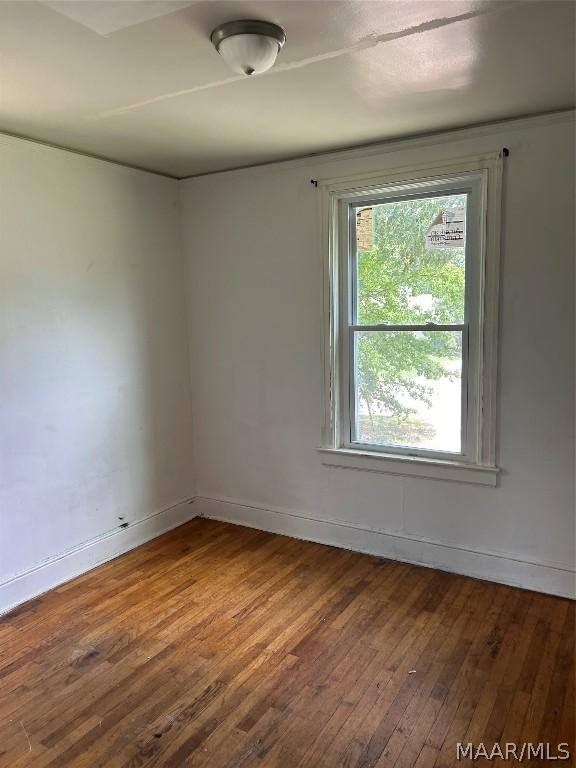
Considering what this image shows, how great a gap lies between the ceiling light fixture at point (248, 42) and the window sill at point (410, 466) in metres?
2.19

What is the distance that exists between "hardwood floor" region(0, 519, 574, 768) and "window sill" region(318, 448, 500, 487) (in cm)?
56

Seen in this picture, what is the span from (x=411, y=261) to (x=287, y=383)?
3.58 feet

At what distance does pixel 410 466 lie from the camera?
3.24m

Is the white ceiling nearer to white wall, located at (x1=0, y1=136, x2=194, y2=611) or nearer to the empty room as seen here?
the empty room

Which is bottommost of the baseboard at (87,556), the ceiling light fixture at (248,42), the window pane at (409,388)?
the baseboard at (87,556)

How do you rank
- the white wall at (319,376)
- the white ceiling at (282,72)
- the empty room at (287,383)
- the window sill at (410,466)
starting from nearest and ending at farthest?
the white ceiling at (282,72) → the empty room at (287,383) → the white wall at (319,376) → the window sill at (410,466)

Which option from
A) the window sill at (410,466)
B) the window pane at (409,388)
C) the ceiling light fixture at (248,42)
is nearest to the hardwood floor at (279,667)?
the window sill at (410,466)

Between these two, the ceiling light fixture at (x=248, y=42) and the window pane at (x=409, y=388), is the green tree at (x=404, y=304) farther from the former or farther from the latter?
the ceiling light fixture at (x=248, y=42)

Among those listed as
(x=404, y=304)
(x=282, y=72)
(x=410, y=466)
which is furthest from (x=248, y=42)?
(x=410, y=466)

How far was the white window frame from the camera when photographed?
2891mm

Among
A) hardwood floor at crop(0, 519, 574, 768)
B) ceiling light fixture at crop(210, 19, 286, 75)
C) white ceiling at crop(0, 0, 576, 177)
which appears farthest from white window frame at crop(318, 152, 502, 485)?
ceiling light fixture at crop(210, 19, 286, 75)

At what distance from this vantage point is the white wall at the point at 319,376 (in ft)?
9.09

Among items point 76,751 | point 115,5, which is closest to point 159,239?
point 115,5

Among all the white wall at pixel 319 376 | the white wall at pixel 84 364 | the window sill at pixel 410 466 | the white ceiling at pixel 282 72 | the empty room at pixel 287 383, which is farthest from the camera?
the window sill at pixel 410 466
